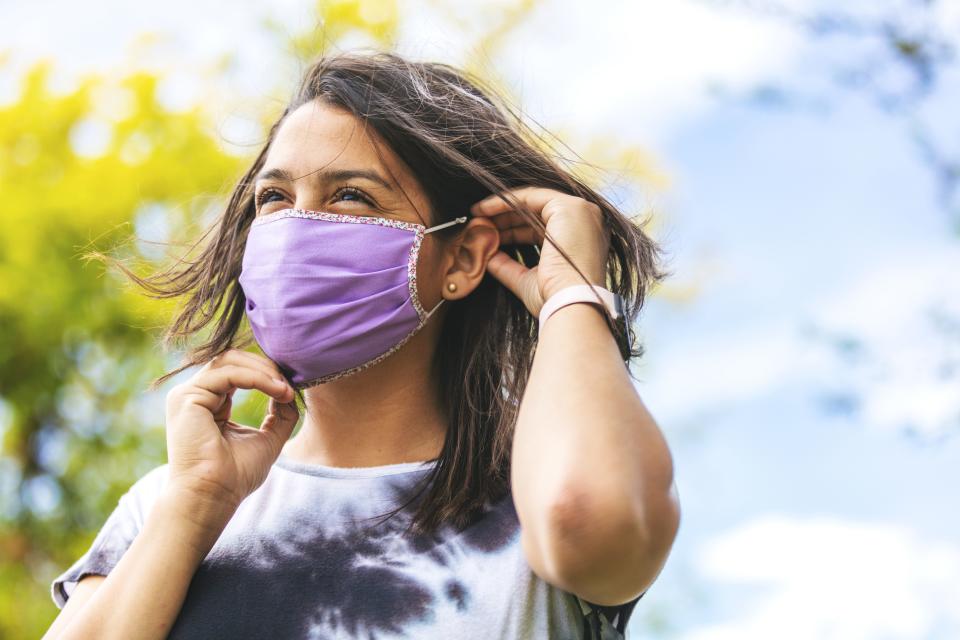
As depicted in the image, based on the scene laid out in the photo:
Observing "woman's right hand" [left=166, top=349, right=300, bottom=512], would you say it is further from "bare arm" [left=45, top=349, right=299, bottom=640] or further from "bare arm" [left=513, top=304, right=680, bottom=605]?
"bare arm" [left=513, top=304, right=680, bottom=605]

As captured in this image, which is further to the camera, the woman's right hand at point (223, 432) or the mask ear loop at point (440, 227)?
the mask ear loop at point (440, 227)

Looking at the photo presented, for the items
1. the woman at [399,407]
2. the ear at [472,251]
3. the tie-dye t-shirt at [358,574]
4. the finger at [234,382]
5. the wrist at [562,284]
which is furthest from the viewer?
the ear at [472,251]

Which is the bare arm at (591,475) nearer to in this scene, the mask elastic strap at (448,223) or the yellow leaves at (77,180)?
the mask elastic strap at (448,223)

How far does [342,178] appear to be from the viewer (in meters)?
2.62

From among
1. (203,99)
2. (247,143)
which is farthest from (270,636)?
(203,99)

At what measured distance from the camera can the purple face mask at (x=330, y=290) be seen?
2.58 m

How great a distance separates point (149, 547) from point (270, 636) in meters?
0.33

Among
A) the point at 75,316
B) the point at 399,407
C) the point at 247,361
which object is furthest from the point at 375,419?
the point at 75,316

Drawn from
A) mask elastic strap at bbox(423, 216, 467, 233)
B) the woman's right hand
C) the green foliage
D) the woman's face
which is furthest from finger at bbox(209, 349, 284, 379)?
the green foliage

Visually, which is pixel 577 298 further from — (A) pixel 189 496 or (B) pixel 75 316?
(B) pixel 75 316

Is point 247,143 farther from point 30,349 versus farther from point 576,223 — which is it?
point 30,349

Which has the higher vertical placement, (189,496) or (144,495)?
(189,496)

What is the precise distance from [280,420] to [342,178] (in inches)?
23.7

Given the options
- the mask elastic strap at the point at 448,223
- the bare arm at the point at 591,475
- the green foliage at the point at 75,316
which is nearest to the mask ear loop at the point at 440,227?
the mask elastic strap at the point at 448,223
